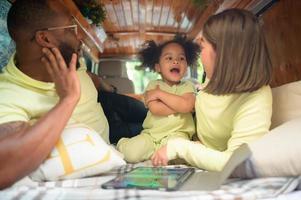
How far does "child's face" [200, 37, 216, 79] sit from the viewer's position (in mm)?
786

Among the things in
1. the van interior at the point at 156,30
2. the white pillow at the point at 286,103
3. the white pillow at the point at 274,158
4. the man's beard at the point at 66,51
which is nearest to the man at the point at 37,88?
the man's beard at the point at 66,51

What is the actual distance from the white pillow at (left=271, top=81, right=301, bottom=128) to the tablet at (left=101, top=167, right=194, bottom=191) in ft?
1.06

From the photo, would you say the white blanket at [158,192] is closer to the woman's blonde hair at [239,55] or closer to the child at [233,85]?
the child at [233,85]

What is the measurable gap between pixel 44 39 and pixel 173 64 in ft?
1.38

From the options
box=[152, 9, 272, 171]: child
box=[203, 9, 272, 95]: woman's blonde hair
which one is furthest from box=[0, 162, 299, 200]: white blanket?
box=[203, 9, 272, 95]: woman's blonde hair

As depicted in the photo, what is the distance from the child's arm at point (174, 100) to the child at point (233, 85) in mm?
132

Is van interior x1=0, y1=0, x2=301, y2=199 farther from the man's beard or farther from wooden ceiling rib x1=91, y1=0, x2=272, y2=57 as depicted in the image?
the man's beard

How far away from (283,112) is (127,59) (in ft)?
1.62

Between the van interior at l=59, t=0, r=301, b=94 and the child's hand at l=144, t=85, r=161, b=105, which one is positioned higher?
the van interior at l=59, t=0, r=301, b=94

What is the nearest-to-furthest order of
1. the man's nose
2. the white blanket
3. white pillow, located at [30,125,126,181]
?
the white blanket → white pillow, located at [30,125,126,181] → the man's nose

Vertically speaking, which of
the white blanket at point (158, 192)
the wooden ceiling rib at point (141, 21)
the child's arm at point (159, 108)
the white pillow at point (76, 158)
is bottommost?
the white blanket at point (158, 192)

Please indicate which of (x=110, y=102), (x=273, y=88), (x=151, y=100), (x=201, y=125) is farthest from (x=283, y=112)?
(x=110, y=102)

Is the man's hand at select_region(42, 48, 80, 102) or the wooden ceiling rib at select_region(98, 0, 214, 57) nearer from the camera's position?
the man's hand at select_region(42, 48, 80, 102)

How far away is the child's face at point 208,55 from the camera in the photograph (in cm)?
79
